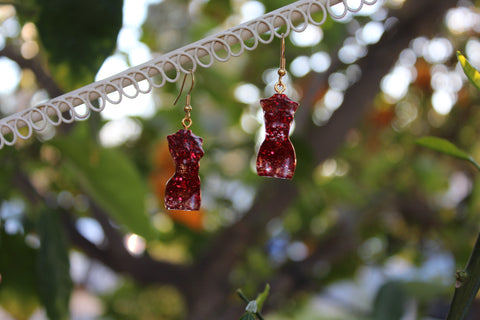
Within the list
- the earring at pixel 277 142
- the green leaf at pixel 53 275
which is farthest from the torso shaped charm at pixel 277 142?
the green leaf at pixel 53 275

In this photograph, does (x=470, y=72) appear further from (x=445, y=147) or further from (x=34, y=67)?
(x=34, y=67)

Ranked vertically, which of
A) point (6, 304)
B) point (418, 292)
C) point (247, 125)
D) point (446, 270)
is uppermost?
point (247, 125)

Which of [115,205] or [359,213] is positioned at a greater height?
[359,213]

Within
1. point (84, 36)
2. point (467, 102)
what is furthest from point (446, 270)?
point (84, 36)

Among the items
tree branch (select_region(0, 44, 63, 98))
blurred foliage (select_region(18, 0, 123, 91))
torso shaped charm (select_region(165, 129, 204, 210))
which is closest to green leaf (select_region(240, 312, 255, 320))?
torso shaped charm (select_region(165, 129, 204, 210))

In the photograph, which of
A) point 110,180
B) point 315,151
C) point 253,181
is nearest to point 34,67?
point 110,180

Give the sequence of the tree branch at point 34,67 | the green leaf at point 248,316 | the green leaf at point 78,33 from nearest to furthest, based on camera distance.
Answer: the green leaf at point 248,316
the green leaf at point 78,33
the tree branch at point 34,67

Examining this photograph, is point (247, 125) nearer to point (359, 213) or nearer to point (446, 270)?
point (359, 213)

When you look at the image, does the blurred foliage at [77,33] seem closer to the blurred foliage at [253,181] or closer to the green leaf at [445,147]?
the blurred foliage at [253,181]
